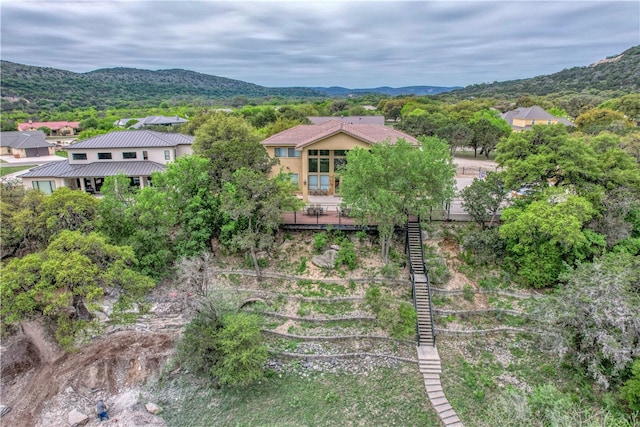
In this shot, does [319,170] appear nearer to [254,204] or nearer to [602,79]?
[254,204]

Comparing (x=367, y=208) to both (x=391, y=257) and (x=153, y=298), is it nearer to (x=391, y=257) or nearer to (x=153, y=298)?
(x=391, y=257)

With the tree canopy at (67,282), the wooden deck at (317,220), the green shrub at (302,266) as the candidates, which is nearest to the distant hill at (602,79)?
the wooden deck at (317,220)

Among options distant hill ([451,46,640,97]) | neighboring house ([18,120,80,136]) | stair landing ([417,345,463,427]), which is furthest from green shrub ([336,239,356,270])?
distant hill ([451,46,640,97])

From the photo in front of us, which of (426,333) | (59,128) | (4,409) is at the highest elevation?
(59,128)

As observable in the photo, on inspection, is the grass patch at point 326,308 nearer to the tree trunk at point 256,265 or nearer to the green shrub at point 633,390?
the tree trunk at point 256,265

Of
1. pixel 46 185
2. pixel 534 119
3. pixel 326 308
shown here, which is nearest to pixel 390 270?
pixel 326 308

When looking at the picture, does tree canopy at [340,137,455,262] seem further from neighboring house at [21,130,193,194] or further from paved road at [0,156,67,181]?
paved road at [0,156,67,181]

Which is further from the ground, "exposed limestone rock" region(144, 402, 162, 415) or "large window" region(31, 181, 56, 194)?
"large window" region(31, 181, 56, 194)
